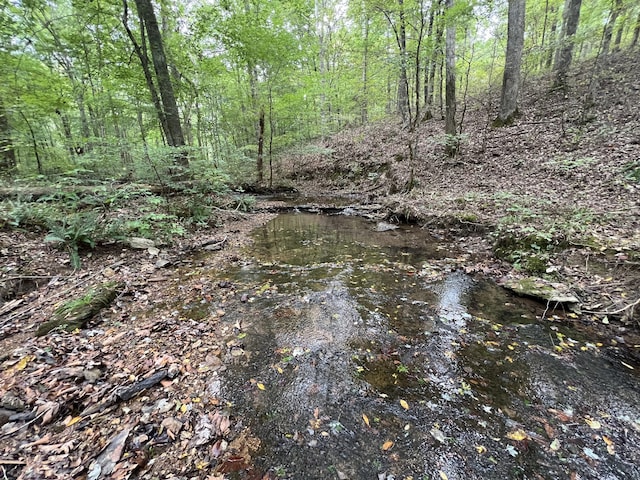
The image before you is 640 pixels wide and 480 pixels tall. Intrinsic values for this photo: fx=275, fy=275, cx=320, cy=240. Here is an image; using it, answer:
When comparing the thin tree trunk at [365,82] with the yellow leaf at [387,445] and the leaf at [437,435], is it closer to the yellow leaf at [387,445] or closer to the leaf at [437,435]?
the leaf at [437,435]

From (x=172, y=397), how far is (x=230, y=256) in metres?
4.05

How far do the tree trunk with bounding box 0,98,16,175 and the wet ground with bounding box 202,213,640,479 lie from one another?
1013 centimetres

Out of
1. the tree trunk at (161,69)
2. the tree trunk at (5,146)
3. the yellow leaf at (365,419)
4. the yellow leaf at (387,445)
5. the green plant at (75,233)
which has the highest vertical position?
the tree trunk at (161,69)

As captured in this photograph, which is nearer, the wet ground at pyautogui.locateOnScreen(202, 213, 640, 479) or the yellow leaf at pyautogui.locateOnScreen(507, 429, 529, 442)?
the wet ground at pyautogui.locateOnScreen(202, 213, 640, 479)

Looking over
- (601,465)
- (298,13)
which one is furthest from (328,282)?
(298,13)

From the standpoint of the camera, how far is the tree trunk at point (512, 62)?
10320 mm

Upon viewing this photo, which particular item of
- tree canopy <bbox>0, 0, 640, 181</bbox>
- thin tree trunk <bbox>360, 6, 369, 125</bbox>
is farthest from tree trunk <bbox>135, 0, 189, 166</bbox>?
thin tree trunk <bbox>360, 6, 369, 125</bbox>

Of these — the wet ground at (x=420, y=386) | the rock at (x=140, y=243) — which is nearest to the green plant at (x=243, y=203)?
the rock at (x=140, y=243)

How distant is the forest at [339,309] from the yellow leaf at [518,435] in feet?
0.06

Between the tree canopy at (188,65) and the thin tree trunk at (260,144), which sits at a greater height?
the tree canopy at (188,65)

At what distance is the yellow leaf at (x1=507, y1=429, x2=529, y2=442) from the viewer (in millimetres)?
2322

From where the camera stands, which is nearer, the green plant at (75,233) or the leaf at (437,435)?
→ the leaf at (437,435)

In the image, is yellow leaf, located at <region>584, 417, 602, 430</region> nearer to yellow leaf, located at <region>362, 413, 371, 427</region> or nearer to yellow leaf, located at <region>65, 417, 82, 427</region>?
yellow leaf, located at <region>362, 413, 371, 427</region>

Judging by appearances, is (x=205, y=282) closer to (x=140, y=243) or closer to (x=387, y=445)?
(x=140, y=243)
